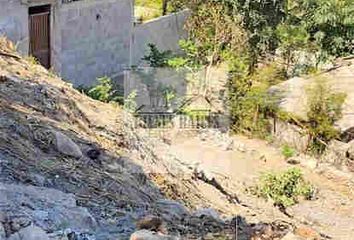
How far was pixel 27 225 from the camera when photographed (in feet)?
13.6

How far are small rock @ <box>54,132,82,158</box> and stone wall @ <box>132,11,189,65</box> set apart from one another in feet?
26.3

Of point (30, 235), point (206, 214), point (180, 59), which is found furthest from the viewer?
point (180, 59)

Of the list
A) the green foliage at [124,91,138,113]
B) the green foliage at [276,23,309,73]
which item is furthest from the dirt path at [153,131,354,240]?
the green foliage at [276,23,309,73]

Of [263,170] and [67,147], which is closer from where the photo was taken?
[67,147]

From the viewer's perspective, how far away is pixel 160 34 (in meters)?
15.7

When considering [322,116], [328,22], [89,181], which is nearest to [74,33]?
[322,116]

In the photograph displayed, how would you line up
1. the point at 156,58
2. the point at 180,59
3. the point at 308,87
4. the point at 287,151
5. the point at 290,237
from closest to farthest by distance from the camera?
the point at 290,237 < the point at 287,151 < the point at 308,87 < the point at 180,59 < the point at 156,58

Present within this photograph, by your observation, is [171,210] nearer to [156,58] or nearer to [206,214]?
[206,214]

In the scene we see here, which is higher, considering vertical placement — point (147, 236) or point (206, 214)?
point (147, 236)

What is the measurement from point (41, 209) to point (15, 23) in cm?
704

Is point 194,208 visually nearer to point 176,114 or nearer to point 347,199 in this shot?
point 347,199

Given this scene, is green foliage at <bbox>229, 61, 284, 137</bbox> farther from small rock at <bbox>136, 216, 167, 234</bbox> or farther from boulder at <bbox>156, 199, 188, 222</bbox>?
small rock at <bbox>136, 216, 167, 234</bbox>

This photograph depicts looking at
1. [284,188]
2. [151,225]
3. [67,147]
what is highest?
[67,147]

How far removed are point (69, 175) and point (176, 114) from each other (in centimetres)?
681
